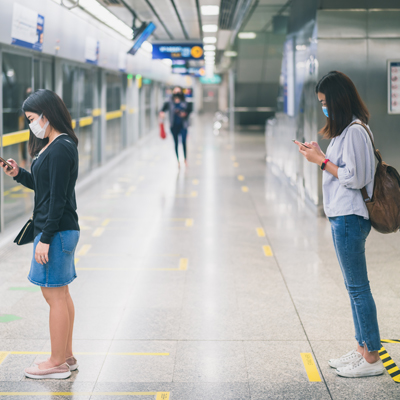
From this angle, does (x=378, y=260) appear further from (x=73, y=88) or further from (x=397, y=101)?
(x=73, y=88)

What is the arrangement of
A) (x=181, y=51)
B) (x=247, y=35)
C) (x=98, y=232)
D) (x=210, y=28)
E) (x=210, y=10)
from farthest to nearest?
(x=247, y=35)
(x=181, y=51)
(x=210, y=28)
(x=210, y=10)
(x=98, y=232)

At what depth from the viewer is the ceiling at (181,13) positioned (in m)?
11.2

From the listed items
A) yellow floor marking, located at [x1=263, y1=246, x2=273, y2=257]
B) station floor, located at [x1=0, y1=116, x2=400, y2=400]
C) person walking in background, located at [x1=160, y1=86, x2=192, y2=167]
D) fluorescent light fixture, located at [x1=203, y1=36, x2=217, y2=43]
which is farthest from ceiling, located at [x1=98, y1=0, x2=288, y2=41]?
yellow floor marking, located at [x1=263, y1=246, x2=273, y2=257]

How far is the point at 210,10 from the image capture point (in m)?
12.7

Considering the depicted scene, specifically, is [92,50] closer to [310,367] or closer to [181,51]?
[181,51]

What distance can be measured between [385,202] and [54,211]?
172cm

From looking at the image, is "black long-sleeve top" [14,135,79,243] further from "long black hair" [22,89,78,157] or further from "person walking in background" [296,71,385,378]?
"person walking in background" [296,71,385,378]

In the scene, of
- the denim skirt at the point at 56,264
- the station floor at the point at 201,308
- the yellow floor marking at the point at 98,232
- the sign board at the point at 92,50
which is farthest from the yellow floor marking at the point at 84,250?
the sign board at the point at 92,50

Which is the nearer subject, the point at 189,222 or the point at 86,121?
the point at 189,222

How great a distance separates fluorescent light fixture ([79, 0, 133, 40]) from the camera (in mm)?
10355

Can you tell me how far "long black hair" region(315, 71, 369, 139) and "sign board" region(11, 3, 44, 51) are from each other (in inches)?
175

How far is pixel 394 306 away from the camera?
4254mm

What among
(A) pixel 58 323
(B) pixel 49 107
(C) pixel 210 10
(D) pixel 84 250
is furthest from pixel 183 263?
(C) pixel 210 10

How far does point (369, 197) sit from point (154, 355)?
1584 millimetres
